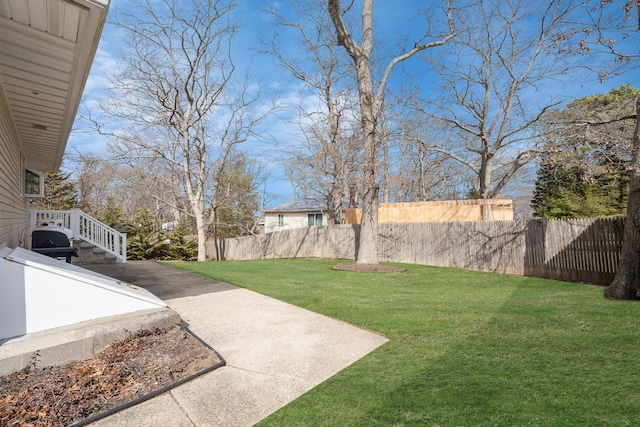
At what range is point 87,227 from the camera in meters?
9.80

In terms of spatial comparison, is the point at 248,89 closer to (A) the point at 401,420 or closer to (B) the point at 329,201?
(B) the point at 329,201

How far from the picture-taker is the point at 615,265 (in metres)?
7.40

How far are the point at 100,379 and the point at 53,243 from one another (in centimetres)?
691

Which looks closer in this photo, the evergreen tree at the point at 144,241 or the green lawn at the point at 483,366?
the green lawn at the point at 483,366

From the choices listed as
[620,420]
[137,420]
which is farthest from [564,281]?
[137,420]

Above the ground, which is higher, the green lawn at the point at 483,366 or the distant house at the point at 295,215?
the distant house at the point at 295,215

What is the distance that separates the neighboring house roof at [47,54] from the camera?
298 centimetres

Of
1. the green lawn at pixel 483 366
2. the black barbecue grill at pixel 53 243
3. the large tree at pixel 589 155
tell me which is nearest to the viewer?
the green lawn at pixel 483 366

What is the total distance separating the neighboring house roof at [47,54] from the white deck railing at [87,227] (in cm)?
419

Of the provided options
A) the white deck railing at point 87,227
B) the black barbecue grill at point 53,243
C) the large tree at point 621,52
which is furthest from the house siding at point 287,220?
the large tree at point 621,52

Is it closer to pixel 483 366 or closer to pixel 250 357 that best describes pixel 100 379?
pixel 250 357

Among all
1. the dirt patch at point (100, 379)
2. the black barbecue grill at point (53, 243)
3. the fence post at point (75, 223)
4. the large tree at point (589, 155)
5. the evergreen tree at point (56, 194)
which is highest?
the evergreen tree at point (56, 194)

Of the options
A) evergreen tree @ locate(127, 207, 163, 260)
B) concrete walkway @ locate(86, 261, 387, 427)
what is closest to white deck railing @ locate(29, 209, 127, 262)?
concrete walkway @ locate(86, 261, 387, 427)

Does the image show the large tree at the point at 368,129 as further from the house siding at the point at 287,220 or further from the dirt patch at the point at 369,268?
the house siding at the point at 287,220
